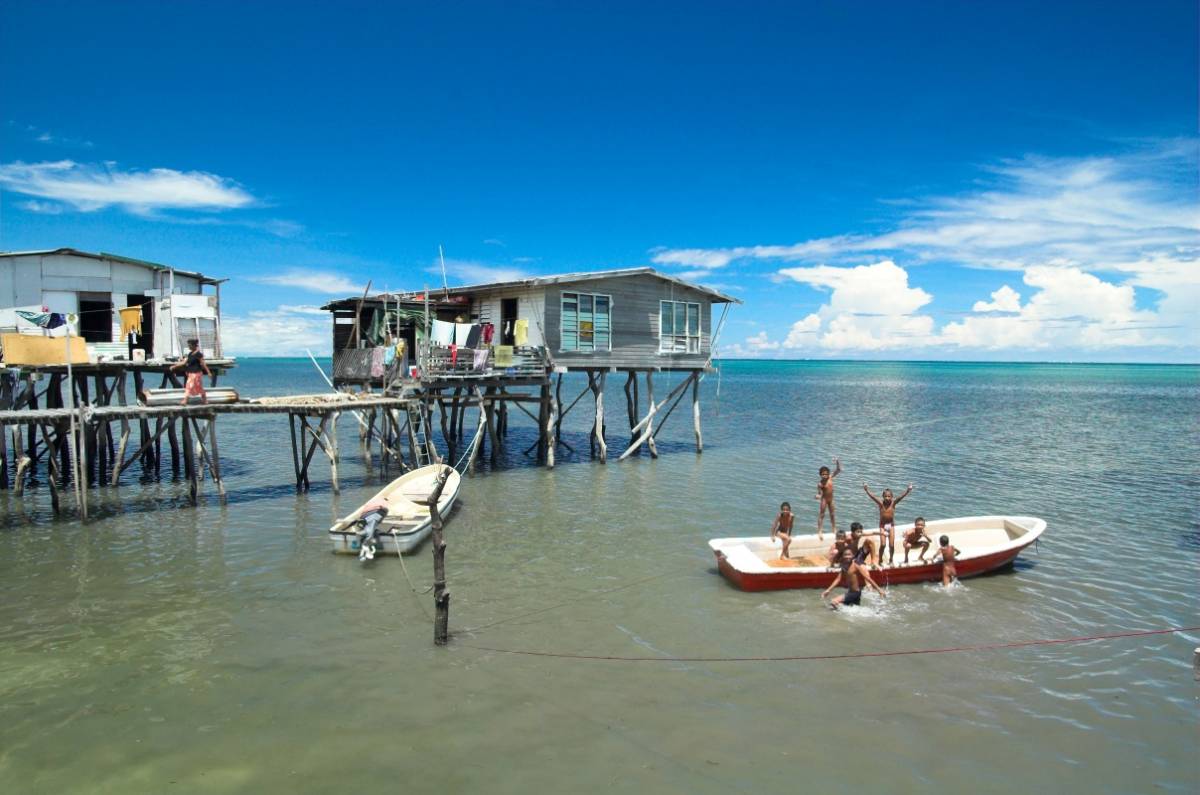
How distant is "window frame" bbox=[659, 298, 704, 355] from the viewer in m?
29.9

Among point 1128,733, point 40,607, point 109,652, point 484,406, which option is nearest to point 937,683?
point 1128,733

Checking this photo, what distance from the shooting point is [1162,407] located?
6944 cm

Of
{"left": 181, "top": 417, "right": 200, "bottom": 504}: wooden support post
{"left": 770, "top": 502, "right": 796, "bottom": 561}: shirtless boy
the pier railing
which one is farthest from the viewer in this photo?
the pier railing

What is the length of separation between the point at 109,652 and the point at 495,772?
738cm

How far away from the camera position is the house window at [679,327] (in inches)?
1180

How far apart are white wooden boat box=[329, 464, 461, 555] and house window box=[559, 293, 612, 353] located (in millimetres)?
7730

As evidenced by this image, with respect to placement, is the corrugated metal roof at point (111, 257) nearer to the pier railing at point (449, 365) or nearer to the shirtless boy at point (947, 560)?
the pier railing at point (449, 365)

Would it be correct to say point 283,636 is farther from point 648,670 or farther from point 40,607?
point 648,670

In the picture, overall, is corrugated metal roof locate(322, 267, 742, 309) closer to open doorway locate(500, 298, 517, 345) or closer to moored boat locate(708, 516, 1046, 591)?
open doorway locate(500, 298, 517, 345)

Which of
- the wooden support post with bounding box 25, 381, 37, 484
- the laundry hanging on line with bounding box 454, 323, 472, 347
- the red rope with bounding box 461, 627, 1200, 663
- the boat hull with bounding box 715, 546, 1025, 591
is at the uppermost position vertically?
the laundry hanging on line with bounding box 454, 323, 472, 347

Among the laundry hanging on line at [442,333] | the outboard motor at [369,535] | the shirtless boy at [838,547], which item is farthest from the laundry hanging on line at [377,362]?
the shirtless boy at [838,547]

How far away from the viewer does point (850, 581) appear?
1411cm

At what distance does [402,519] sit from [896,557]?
11926mm

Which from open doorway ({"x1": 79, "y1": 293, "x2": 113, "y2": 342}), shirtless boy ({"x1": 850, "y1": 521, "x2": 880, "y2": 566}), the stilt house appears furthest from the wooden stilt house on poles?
shirtless boy ({"x1": 850, "y1": 521, "x2": 880, "y2": 566})
